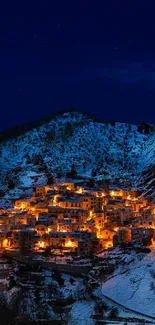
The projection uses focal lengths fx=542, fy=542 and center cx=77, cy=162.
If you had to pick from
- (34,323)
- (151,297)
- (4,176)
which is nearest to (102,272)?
(151,297)

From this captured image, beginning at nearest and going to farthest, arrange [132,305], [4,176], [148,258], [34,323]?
[34,323]
[132,305]
[148,258]
[4,176]

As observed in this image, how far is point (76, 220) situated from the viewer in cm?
6656

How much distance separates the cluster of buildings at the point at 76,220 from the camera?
194 ft

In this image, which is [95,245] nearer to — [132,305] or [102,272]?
[102,272]

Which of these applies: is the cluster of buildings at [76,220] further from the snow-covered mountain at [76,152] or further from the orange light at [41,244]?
the snow-covered mountain at [76,152]

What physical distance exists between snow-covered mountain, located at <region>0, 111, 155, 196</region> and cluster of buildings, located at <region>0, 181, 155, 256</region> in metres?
8.46

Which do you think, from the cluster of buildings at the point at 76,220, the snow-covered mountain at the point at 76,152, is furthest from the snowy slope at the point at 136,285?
the snow-covered mountain at the point at 76,152

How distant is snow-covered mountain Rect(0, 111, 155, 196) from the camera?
8756cm

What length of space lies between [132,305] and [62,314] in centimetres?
574

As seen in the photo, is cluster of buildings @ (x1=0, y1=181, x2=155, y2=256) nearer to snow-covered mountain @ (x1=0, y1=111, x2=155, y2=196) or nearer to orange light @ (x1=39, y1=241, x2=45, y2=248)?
orange light @ (x1=39, y1=241, x2=45, y2=248)

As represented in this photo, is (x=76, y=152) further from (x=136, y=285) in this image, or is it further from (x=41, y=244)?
(x=136, y=285)

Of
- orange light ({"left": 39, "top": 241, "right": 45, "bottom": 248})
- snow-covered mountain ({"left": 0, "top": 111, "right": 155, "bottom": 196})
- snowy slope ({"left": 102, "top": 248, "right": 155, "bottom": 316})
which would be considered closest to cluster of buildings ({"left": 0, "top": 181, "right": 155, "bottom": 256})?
orange light ({"left": 39, "top": 241, "right": 45, "bottom": 248})

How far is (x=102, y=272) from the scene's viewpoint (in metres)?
51.1

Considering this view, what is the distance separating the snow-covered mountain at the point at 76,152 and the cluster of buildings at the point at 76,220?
333 inches
